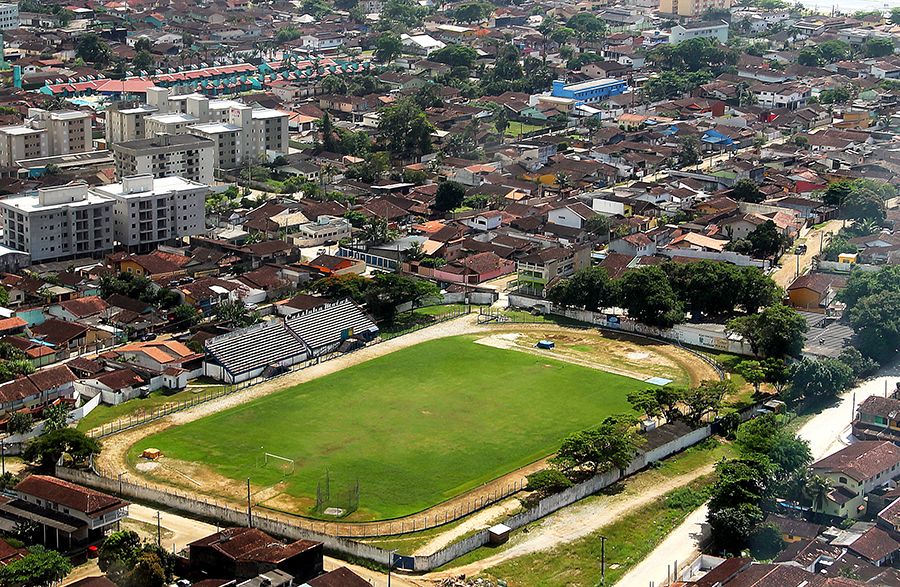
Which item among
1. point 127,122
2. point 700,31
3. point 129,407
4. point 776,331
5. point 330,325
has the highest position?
point 700,31

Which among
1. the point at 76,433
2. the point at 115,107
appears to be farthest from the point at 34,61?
the point at 76,433

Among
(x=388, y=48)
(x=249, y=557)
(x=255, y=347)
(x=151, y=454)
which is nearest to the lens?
(x=249, y=557)

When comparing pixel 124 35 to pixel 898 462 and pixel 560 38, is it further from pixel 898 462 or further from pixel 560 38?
pixel 898 462

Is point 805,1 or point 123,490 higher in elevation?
point 805,1

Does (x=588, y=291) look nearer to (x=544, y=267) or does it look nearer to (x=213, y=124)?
(x=544, y=267)

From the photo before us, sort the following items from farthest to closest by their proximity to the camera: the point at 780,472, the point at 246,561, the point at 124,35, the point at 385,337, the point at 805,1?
the point at 805,1
the point at 124,35
the point at 385,337
the point at 780,472
the point at 246,561

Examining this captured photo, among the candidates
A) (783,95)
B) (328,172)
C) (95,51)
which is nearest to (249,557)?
(328,172)
